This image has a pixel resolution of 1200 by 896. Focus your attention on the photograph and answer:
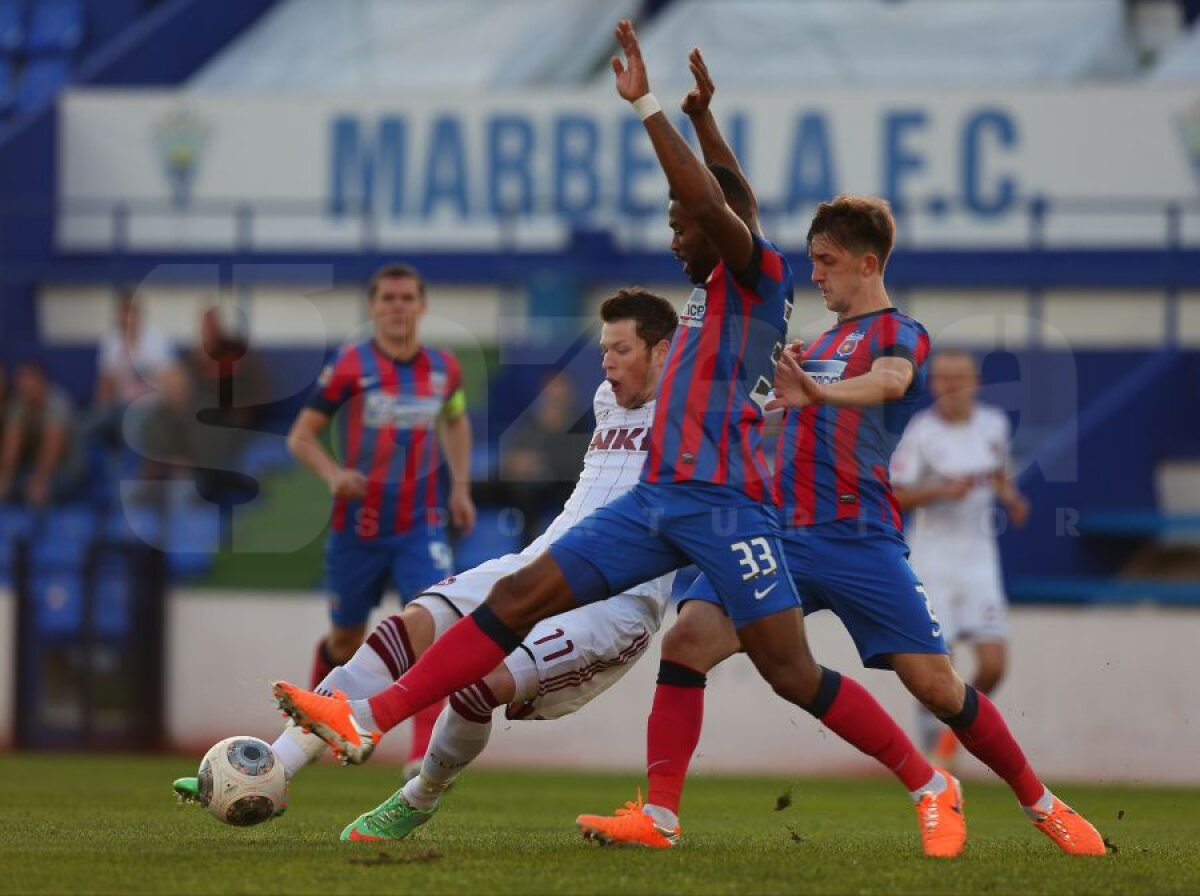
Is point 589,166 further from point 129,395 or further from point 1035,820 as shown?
point 1035,820

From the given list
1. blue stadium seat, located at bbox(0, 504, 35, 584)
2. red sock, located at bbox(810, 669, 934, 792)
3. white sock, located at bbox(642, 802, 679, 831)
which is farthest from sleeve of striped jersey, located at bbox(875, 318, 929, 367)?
blue stadium seat, located at bbox(0, 504, 35, 584)

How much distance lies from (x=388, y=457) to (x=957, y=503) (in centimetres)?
375

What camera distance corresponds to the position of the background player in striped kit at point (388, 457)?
10.5 metres

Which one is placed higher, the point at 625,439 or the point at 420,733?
the point at 625,439

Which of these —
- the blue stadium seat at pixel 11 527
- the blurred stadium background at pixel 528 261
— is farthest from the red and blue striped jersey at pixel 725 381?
the blue stadium seat at pixel 11 527

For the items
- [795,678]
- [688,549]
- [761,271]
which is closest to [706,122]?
[761,271]

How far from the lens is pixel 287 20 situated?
22.8m

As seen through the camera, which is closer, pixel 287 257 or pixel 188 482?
pixel 188 482

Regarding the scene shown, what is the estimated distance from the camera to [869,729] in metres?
6.83

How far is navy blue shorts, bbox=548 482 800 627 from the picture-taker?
6352 mm

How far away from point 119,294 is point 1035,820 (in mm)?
13077

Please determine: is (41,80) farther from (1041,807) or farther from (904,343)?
(1041,807)

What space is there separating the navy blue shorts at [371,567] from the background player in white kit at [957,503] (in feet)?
10.4

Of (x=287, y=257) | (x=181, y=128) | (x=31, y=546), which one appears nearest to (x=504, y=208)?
(x=287, y=257)
